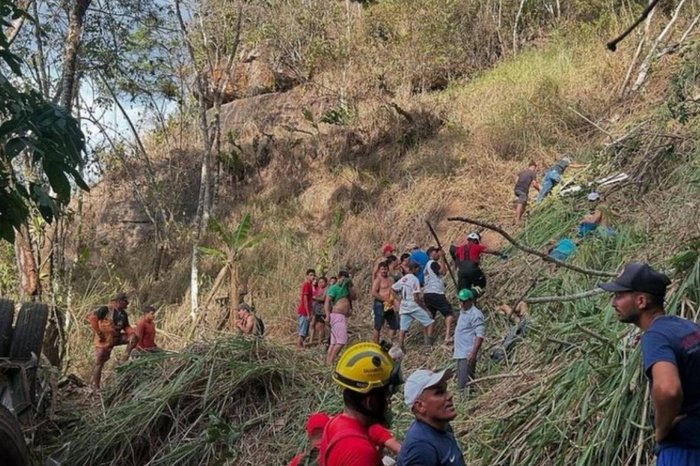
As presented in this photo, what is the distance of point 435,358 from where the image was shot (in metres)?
9.48

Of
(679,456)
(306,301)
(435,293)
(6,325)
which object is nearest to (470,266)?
(435,293)

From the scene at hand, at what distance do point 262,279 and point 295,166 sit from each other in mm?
5208

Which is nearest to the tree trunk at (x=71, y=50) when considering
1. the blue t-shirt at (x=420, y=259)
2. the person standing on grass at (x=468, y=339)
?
the blue t-shirt at (x=420, y=259)

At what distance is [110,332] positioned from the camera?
10.1 meters

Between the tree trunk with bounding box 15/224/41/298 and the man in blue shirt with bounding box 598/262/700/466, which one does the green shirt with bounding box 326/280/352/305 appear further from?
the man in blue shirt with bounding box 598/262/700/466

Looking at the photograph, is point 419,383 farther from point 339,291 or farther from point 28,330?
point 339,291

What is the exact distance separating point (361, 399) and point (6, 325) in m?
4.15

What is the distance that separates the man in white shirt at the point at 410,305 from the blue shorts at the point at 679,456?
7.20 meters

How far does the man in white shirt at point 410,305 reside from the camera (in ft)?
33.3

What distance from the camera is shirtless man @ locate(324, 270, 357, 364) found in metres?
9.72

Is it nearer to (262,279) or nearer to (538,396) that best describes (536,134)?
(262,279)

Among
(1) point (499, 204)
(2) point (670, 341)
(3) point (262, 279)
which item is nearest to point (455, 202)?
(1) point (499, 204)

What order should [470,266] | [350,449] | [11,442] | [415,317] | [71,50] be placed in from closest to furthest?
[350,449]
[11,442]
[470,266]
[415,317]
[71,50]

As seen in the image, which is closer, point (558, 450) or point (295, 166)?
point (558, 450)
